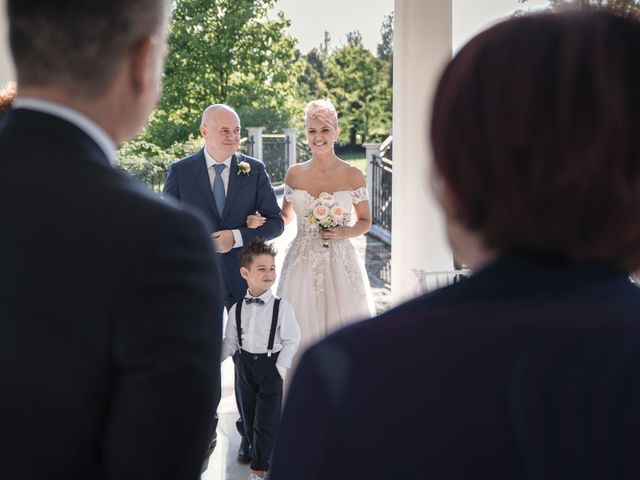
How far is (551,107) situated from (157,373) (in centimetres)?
71

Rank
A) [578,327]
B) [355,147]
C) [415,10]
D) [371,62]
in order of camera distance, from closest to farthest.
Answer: [578,327], [415,10], [371,62], [355,147]

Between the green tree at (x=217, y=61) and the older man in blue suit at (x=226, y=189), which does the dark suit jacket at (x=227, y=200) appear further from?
the green tree at (x=217, y=61)

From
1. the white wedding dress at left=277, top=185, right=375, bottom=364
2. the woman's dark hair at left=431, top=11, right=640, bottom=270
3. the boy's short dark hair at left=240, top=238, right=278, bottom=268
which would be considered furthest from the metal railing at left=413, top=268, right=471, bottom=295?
the woman's dark hair at left=431, top=11, right=640, bottom=270

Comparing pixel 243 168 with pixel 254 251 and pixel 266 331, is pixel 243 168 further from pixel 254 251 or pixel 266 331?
pixel 266 331

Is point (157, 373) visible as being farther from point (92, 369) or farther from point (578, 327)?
point (578, 327)

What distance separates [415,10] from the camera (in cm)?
586

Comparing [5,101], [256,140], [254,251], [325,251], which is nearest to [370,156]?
[256,140]

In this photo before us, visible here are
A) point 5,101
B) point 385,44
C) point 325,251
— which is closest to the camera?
point 5,101

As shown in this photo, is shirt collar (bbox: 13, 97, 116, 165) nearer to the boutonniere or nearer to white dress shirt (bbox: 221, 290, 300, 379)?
white dress shirt (bbox: 221, 290, 300, 379)

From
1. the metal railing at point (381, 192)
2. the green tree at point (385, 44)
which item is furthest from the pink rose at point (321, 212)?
A: the green tree at point (385, 44)

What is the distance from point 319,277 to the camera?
18.4 feet

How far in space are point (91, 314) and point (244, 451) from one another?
3.78 m

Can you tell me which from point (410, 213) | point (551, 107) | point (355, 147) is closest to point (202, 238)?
point (551, 107)

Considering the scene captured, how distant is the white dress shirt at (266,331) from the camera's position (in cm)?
436
